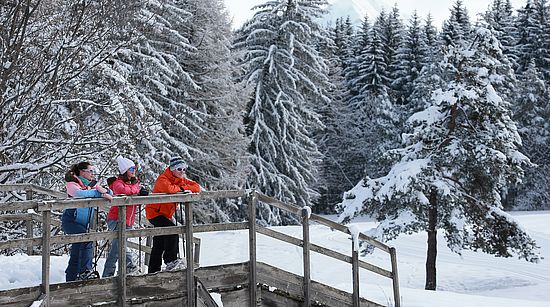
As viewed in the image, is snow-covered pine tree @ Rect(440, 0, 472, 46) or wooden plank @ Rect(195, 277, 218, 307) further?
snow-covered pine tree @ Rect(440, 0, 472, 46)

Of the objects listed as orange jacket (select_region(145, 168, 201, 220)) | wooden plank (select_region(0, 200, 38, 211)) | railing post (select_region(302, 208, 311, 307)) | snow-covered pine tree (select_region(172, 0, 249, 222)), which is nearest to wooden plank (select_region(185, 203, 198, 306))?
orange jacket (select_region(145, 168, 201, 220))

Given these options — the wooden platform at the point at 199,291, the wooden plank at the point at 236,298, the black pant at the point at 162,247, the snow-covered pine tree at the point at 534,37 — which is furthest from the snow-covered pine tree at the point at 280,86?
the snow-covered pine tree at the point at 534,37

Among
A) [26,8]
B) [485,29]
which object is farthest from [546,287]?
[26,8]

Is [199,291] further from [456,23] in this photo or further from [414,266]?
[456,23]

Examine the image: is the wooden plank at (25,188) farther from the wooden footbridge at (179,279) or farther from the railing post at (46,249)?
the railing post at (46,249)

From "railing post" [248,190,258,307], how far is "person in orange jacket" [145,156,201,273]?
722 millimetres

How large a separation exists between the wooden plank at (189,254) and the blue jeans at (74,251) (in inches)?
46.4

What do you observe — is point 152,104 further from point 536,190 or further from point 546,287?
point 536,190

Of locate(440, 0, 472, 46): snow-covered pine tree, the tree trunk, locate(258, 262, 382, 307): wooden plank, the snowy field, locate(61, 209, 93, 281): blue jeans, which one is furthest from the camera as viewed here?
locate(440, 0, 472, 46): snow-covered pine tree

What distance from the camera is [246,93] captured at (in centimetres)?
2358

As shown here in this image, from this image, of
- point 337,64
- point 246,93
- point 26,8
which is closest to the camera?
point 26,8

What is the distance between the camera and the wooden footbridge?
6090mm

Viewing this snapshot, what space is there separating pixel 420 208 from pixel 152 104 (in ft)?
29.2

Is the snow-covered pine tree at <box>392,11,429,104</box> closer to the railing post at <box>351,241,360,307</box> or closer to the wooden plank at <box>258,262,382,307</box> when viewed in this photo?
the railing post at <box>351,241,360,307</box>
